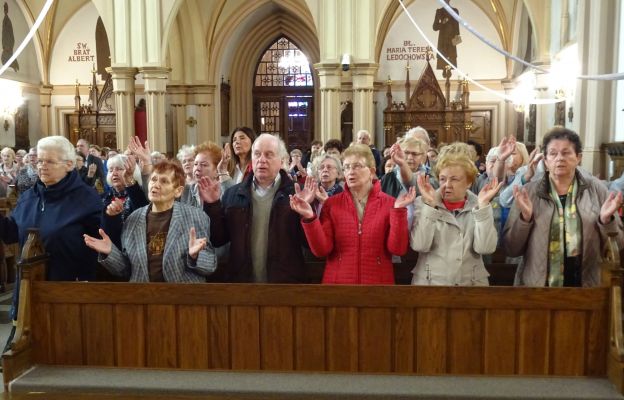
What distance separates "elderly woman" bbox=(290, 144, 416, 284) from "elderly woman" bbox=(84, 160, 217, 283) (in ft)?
1.70

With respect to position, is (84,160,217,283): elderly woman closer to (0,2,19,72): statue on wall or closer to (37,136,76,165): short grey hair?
(37,136,76,165): short grey hair

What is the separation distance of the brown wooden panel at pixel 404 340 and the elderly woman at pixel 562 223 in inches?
28.0

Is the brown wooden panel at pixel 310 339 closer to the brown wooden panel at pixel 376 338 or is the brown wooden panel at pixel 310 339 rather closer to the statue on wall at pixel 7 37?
the brown wooden panel at pixel 376 338

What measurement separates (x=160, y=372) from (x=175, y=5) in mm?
11228

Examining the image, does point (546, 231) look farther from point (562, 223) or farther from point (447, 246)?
point (447, 246)

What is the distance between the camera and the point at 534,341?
2643mm

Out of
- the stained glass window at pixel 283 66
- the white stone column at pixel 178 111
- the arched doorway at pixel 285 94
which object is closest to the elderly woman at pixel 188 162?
the white stone column at pixel 178 111

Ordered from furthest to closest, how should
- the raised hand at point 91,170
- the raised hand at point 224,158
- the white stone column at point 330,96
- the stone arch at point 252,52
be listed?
the stone arch at point 252,52 → the white stone column at point 330,96 → the raised hand at point 91,170 → the raised hand at point 224,158

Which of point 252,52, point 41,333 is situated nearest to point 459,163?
point 41,333

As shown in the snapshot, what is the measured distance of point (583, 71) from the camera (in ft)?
28.4

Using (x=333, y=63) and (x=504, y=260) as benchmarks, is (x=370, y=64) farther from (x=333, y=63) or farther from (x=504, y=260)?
(x=504, y=260)

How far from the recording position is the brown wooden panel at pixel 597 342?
2.60 m

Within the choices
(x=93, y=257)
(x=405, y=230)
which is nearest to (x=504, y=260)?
(x=405, y=230)

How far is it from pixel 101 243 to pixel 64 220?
321 millimetres
